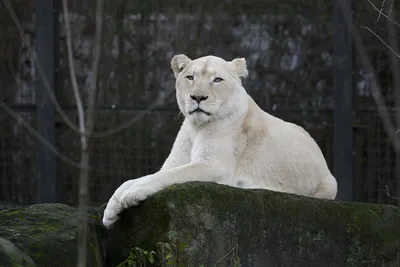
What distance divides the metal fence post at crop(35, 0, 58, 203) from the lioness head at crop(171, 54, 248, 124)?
260 cm

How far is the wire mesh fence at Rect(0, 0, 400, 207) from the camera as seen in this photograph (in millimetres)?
7371

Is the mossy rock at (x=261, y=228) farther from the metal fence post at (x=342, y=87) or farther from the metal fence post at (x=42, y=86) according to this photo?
the metal fence post at (x=42, y=86)

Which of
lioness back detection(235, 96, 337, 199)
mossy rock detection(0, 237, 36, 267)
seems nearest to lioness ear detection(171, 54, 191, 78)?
lioness back detection(235, 96, 337, 199)

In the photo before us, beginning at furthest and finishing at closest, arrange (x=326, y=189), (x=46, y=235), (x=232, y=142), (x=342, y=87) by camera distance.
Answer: (x=342, y=87), (x=326, y=189), (x=232, y=142), (x=46, y=235)

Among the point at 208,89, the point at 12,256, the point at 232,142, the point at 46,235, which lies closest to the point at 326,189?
the point at 232,142

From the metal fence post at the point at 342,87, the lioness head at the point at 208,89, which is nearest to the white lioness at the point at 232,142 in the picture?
the lioness head at the point at 208,89

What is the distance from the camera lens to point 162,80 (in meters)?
7.68

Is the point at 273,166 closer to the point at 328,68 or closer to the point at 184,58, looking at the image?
the point at 184,58

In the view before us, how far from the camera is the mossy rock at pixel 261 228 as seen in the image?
15.3 feet

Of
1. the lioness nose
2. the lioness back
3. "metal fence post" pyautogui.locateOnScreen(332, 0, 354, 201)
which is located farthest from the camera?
"metal fence post" pyautogui.locateOnScreen(332, 0, 354, 201)

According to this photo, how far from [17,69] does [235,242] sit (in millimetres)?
3914

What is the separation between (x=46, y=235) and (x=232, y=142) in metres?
1.30

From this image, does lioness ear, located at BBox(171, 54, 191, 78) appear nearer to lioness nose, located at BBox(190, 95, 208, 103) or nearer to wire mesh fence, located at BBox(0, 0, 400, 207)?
lioness nose, located at BBox(190, 95, 208, 103)

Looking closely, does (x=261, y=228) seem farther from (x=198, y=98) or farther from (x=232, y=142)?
(x=198, y=98)
